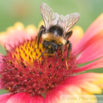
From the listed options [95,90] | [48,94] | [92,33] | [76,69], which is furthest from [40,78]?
[92,33]

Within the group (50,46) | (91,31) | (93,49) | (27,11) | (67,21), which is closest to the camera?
(50,46)

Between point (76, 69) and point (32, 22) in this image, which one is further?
point (32, 22)

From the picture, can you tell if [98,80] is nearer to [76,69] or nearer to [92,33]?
[76,69]

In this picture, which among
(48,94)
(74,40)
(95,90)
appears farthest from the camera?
(74,40)

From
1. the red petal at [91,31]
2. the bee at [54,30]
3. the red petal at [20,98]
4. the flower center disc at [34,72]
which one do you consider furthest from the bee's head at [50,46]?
the red petal at [91,31]

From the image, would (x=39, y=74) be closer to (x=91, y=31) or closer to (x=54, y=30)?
(x=54, y=30)

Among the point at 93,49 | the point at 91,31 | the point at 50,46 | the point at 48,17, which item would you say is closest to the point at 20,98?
the point at 50,46
